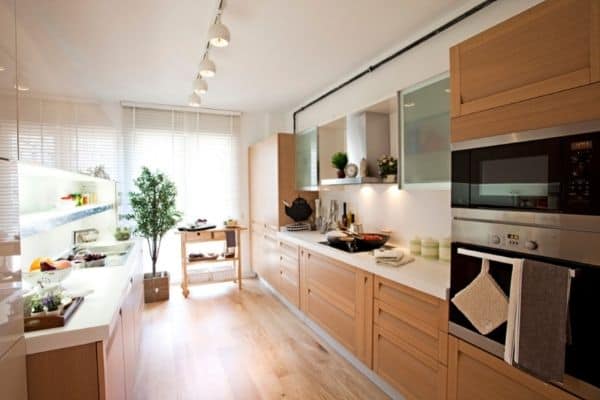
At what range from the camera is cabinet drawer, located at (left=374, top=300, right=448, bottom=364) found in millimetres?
1623

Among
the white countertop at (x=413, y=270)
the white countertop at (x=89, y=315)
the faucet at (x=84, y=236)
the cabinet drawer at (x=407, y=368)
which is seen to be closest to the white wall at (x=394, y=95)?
the white countertop at (x=413, y=270)

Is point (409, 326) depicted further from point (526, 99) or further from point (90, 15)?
point (90, 15)

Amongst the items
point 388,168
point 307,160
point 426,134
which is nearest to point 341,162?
point 388,168

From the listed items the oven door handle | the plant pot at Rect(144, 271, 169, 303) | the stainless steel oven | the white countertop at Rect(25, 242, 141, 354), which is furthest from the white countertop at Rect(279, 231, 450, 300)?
the plant pot at Rect(144, 271, 169, 303)

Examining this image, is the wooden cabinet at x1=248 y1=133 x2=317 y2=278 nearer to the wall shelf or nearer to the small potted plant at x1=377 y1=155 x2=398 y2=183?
the small potted plant at x1=377 y1=155 x2=398 y2=183

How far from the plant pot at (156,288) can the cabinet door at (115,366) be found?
7.87 feet

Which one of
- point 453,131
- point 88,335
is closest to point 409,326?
point 453,131

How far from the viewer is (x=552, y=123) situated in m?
1.17

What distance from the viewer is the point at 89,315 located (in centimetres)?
132

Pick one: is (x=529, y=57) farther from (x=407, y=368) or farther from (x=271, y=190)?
(x=271, y=190)

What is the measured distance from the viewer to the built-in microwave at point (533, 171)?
3.51 ft

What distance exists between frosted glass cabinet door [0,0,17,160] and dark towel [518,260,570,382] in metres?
1.86

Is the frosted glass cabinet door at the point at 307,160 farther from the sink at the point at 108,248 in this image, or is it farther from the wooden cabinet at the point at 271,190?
the sink at the point at 108,248

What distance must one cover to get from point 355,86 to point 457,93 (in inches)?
69.6
